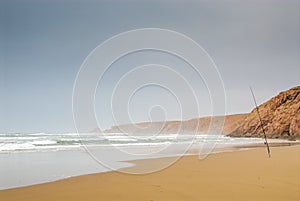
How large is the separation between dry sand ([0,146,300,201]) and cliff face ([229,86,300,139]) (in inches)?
725

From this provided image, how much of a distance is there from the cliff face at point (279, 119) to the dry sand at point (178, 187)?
18.4m

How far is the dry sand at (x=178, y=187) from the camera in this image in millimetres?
4434

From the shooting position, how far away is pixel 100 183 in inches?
218

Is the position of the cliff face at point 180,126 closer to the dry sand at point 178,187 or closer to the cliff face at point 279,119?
the dry sand at point 178,187

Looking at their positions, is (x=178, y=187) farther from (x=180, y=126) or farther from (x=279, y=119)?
(x=279, y=119)

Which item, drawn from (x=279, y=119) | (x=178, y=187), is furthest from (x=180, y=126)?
(x=279, y=119)

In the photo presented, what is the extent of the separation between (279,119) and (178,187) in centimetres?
2448

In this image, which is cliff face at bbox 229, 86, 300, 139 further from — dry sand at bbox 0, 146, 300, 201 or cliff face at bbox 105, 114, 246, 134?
dry sand at bbox 0, 146, 300, 201

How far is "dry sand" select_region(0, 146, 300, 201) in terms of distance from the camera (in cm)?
443

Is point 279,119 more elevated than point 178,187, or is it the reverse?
point 279,119

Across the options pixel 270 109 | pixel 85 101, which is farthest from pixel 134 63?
pixel 270 109

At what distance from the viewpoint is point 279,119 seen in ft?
89.7

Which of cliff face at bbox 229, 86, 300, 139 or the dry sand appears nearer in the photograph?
the dry sand

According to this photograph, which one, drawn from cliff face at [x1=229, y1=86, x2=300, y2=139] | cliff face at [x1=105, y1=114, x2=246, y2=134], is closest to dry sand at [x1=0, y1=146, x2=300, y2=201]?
cliff face at [x1=105, y1=114, x2=246, y2=134]
